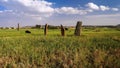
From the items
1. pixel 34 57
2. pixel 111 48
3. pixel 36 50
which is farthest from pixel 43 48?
pixel 111 48

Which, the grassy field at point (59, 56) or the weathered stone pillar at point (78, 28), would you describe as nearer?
the grassy field at point (59, 56)

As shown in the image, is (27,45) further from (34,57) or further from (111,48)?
(111,48)

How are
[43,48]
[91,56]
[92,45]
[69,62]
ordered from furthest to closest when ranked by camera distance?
1. [92,45]
2. [43,48]
3. [91,56]
4. [69,62]

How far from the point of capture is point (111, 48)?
1755 cm

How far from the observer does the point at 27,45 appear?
17625 mm

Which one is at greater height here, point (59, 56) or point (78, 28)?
point (78, 28)

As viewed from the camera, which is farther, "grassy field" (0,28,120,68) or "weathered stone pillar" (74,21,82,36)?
"weathered stone pillar" (74,21,82,36)

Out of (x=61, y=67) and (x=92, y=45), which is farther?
(x=92, y=45)

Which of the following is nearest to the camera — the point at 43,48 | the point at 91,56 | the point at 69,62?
the point at 69,62

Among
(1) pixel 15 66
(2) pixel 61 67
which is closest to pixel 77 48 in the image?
(2) pixel 61 67

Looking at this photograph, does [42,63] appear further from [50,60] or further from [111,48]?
[111,48]

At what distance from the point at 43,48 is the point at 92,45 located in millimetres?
3705

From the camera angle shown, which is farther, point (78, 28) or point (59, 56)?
point (78, 28)

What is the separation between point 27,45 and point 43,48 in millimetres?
1520
